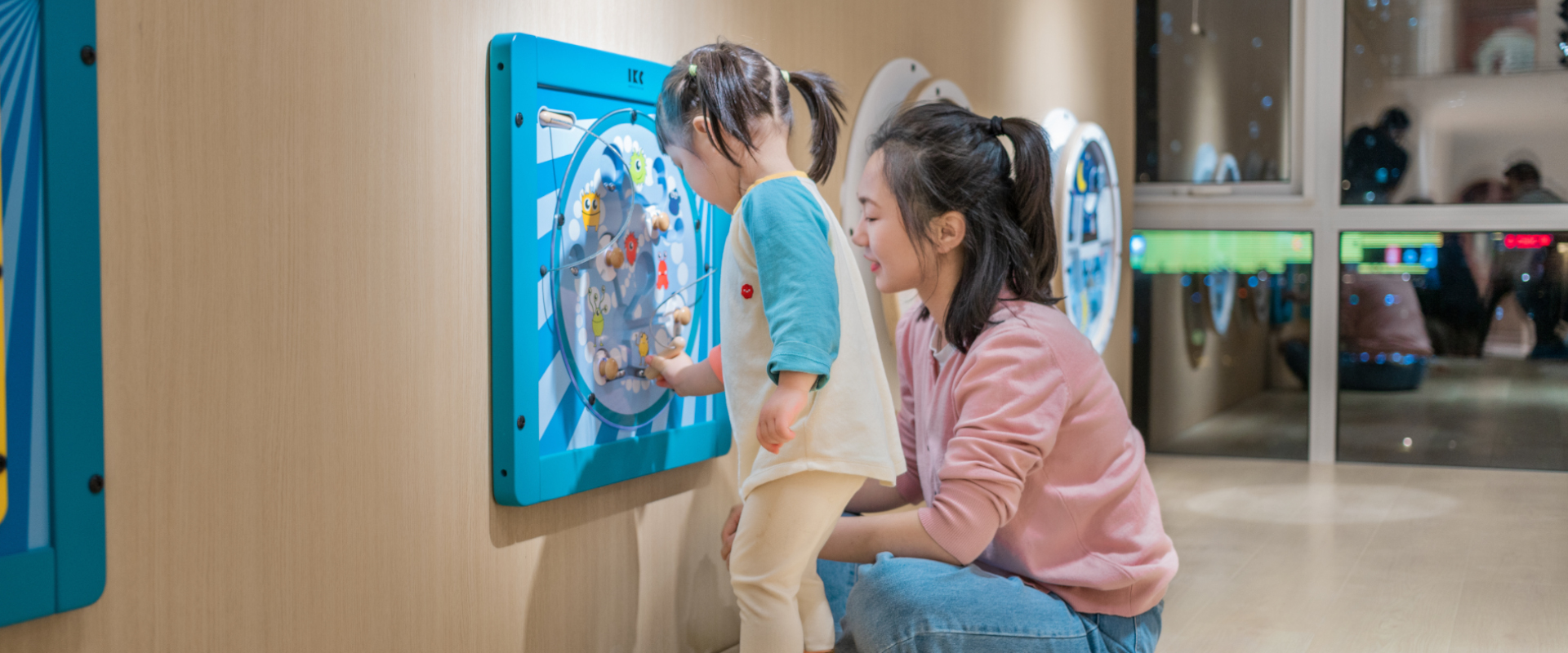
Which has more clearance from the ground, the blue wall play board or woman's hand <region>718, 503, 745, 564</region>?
the blue wall play board

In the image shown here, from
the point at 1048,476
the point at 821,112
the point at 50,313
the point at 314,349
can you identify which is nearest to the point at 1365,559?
the point at 1048,476

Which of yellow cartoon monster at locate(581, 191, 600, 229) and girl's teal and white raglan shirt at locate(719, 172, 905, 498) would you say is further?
yellow cartoon monster at locate(581, 191, 600, 229)

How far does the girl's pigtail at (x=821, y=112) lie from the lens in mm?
1469

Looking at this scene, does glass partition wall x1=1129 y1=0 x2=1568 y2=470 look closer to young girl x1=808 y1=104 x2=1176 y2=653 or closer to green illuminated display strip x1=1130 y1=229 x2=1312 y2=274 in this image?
green illuminated display strip x1=1130 y1=229 x2=1312 y2=274

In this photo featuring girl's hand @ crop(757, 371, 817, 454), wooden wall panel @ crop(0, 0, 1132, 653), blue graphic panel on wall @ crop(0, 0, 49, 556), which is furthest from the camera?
girl's hand @ crop(757, 371, 817, 454)

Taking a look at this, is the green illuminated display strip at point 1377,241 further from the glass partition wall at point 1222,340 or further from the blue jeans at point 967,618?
the blue jeans at point 967,618

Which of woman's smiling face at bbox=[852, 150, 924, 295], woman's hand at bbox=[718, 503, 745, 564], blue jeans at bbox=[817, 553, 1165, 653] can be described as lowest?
blue jeans at bbox=[817, 553, 1165, 653]

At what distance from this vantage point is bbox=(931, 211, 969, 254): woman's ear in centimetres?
140

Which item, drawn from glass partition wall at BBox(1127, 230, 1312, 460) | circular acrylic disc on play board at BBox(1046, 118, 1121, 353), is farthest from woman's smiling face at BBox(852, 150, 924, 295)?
glass partition wall at BBox(1127, 230, 1312, 460)

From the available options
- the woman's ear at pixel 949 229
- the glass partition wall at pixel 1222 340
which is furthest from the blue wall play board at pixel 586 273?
the glass partition wall at pixel 1222 340

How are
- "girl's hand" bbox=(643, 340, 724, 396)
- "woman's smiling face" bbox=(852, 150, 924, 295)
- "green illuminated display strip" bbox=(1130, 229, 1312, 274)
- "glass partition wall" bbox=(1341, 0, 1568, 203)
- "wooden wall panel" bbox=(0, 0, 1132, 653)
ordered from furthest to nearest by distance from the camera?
"green illuminated display strip" bbox=(1130, 229, 1312, 274)
"glass partition wall" bbox=(1341, 0, 1568, 203)
"girl's hand" bbox=(643, 340, 724, 396)
"woman's smiling face" bbox=(852, 150, 924, 295)
"wooden wall panel" bbox=(0, 0, 1132, 653)

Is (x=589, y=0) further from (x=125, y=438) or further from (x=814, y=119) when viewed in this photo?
(x=125, y=438)

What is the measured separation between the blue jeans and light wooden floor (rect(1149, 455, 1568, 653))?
2.33 ft

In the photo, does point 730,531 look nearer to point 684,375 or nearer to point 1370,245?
point 684,375
